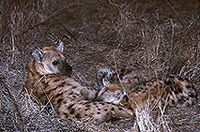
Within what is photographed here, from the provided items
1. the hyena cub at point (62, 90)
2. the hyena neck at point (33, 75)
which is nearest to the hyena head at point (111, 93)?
the hyena cub at point (62, 90)

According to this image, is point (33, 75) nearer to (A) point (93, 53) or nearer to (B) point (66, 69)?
(B) point (66, 69)

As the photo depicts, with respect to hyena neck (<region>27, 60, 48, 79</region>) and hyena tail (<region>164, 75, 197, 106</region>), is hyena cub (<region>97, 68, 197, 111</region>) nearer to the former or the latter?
hyena tail (<region>164, 75, 197, 106</region>)

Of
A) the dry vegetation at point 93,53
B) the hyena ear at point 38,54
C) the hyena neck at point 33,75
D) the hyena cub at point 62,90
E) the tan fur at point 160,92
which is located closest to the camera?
the dry vegetation at point 93,53

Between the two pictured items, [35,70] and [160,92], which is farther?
[35,70]

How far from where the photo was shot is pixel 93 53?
4.81 metres

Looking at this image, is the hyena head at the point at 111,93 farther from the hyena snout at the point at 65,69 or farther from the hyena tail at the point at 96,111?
the hyena snout at the point at 65,69

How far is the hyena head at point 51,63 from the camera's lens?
4.26 metres

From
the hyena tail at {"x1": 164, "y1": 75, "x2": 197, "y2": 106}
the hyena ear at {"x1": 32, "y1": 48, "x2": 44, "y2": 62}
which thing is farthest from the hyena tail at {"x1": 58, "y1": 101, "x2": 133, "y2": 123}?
the hyena ear at {"x1": 32, "y1": 48, "x2": 44, "y2": 62}

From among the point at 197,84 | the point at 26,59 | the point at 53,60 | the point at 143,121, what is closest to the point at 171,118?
the point at 143,121

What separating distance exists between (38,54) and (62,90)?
62cm

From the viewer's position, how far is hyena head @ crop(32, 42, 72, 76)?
14.0ft

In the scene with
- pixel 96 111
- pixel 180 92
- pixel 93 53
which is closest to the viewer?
pixel 96 111

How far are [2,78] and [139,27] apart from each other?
1.91m

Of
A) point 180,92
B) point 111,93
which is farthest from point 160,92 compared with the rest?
point 111,93
